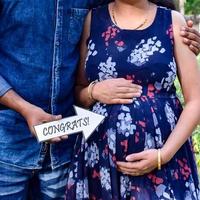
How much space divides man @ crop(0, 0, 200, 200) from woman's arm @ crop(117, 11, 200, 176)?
0.04 m

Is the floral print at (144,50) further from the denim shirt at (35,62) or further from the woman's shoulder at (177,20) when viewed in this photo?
the denim shirt at (35,62)

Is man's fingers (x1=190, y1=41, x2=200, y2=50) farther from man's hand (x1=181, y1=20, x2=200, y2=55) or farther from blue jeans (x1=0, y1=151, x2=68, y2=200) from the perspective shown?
blue jeans (x1=0, y1=151, x2=68, y2=200)

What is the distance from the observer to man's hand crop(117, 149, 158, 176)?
1962mm

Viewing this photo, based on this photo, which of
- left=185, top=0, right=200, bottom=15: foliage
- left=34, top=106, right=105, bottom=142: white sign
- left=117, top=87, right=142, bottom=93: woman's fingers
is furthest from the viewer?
left=185, top=0, right=200, bottom=15: foliage

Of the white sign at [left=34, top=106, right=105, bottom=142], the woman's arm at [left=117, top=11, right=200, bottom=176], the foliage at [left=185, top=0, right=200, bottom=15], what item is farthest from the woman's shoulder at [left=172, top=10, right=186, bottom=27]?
the foliage at [left=185, top=0, right=200, bottom=15]

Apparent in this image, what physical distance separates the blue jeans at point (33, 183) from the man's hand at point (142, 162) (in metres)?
0.32

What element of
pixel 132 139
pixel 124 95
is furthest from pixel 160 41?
pixel 132 139

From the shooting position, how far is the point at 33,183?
2229mm

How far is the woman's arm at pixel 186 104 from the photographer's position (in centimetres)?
198

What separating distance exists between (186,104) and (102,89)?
306 mm

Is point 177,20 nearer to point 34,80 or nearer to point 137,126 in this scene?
point 137,126

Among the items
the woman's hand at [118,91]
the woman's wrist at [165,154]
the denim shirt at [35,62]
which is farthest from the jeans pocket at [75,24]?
the woman's wrist at [165,154]

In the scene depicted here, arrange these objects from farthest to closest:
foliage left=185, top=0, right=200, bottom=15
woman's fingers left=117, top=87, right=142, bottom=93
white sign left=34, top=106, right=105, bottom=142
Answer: foliage left=185, top=0, right=200, bottom=15 < woman's fingers left=117, top=87, right=142, bottom=93 < white sign left=34, top=106, right=105, bottom=142

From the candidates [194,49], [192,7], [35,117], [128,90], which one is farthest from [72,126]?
[192,7]
